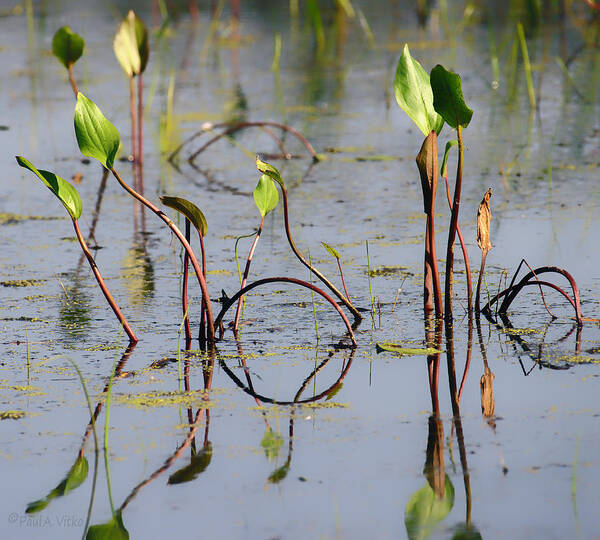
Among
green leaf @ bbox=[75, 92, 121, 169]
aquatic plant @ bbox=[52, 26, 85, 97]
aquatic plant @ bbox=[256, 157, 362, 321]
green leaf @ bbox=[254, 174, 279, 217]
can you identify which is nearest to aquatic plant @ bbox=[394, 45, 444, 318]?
aquatic plant @ bbox=[256, 157, 362, 321]

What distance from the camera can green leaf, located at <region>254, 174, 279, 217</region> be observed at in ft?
8.25

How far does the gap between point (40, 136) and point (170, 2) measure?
5.78 metres

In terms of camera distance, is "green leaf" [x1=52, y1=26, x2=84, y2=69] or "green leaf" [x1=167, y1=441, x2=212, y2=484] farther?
"green leaf" [x1=52, y1=26, x2=84, y2=69]

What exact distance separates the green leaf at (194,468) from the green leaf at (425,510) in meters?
0.36

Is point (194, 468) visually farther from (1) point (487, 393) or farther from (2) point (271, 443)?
(1) point (487, 393)

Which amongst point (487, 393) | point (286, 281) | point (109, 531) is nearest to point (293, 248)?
point (286, 281)

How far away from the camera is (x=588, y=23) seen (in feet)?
28.0

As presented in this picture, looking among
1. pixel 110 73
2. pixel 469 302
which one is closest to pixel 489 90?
pixel 110 73

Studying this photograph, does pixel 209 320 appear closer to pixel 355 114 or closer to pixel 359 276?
pixel 359 276

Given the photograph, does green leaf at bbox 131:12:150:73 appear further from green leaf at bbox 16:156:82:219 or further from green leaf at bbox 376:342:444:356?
green leaf at bbox 376:342:444:356

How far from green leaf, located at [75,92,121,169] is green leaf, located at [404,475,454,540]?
98 centimetres

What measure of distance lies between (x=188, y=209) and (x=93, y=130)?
256 millimetres

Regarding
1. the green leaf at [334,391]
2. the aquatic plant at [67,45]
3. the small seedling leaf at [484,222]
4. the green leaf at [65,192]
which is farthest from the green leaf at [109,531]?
the aquatic plant at [67,45]

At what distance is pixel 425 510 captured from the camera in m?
1.63
